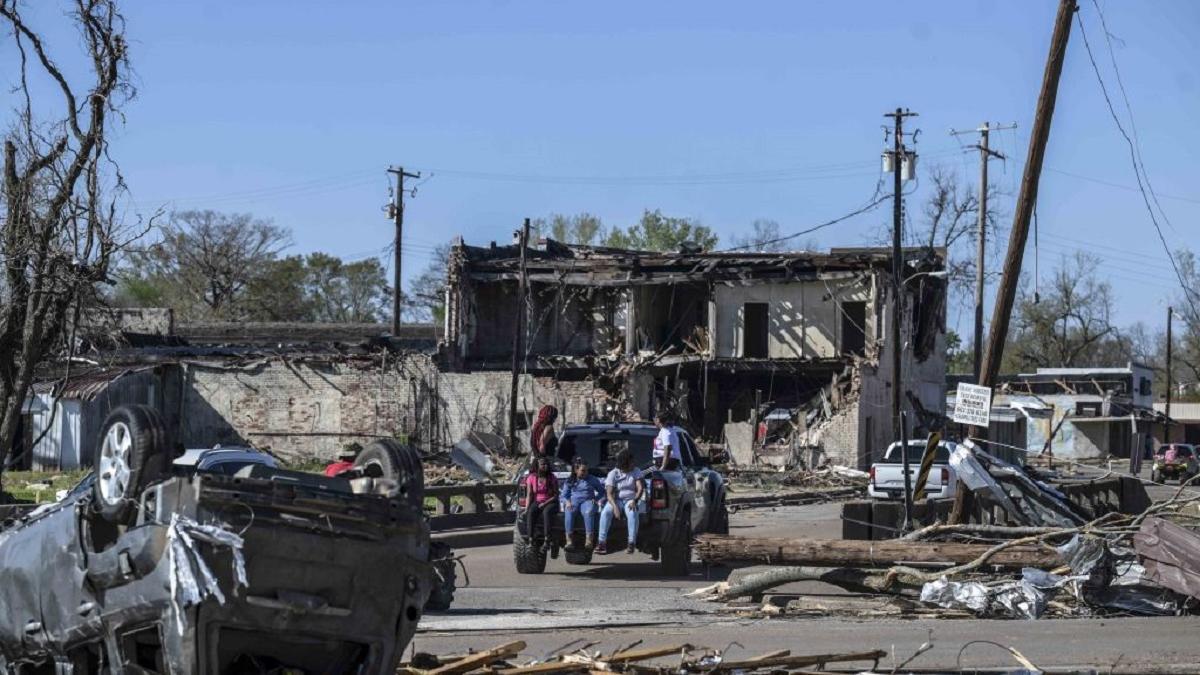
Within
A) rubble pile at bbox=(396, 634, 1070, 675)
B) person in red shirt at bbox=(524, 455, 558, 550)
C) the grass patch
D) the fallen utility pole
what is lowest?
the grass patch

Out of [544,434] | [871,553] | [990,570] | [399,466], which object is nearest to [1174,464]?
[544,434]

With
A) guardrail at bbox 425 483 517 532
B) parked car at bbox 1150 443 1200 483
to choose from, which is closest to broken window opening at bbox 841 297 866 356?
parked car at bbox 1150 443 1200 483

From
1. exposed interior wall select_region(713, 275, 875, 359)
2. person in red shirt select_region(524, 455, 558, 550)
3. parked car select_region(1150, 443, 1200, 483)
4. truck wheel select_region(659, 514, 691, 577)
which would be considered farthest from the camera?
parked car select_region(1150, 443, 1200, 483)

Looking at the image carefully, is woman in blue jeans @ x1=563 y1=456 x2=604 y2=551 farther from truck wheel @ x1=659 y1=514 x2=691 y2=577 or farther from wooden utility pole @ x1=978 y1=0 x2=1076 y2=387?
wooden utility pole @ x1=978 y1=0 x2=1076 y2=387

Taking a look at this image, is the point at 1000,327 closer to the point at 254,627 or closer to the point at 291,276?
the point at 254,627

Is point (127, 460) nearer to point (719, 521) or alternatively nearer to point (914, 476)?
point (719, 521)

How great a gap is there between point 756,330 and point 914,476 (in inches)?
979

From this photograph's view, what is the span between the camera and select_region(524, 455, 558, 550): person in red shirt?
18828 mm

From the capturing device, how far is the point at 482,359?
197ft

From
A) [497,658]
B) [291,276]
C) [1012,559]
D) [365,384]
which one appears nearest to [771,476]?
[365,384]

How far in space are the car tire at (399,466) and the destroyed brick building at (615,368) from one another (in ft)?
143

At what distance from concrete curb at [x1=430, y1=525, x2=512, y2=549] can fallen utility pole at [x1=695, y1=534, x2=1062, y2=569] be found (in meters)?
8.47

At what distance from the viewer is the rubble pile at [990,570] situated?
48.4ft

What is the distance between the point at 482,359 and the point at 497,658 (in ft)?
165
